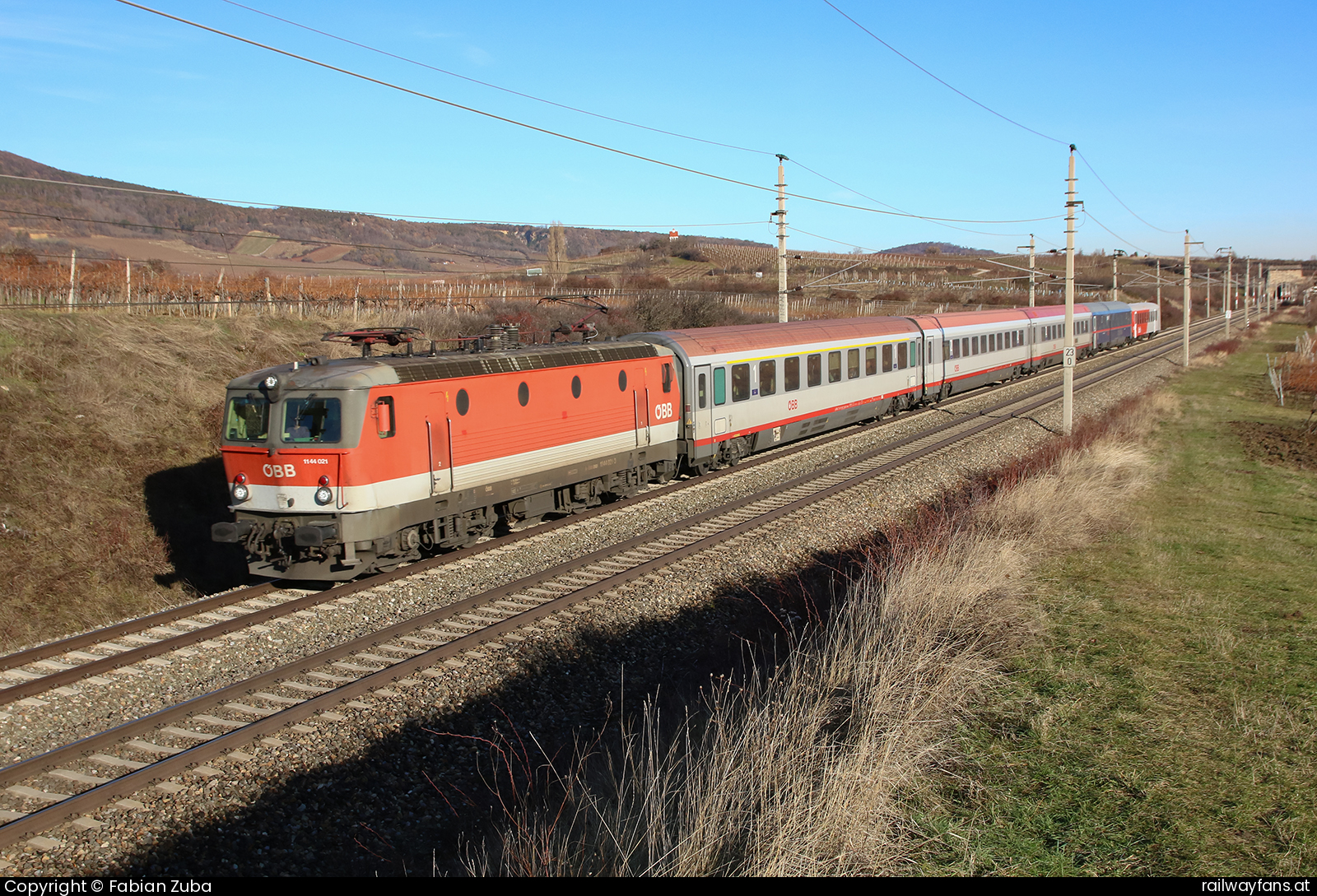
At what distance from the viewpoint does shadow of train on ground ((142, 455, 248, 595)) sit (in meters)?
14.7

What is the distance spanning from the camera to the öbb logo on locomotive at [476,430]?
11.0m

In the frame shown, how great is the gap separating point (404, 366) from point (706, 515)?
579 centimetres

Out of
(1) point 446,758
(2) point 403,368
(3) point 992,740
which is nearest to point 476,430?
(2) point 403,368

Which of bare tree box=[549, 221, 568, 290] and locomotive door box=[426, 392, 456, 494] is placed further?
bare tree box=[549, 221, 568, 290]

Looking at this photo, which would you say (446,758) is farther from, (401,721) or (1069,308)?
(1069,308)

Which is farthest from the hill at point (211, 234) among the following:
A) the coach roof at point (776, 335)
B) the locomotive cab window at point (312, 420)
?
the locomotive cab window at point (312, 420)

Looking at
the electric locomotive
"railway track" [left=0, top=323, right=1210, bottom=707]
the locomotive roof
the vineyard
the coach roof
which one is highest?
the vineyard

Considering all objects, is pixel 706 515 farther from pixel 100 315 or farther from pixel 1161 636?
pixel 100 315

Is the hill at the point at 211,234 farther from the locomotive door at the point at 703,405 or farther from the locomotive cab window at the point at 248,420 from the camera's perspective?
the locomotive cab window at the point at 248,420

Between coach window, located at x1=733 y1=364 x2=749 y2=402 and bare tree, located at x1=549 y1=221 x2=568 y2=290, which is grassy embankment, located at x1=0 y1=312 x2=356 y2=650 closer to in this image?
coach window, located at x1=733 y1=364 x2=749 y2=402

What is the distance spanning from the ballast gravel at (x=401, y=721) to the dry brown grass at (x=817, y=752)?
698 millimetres

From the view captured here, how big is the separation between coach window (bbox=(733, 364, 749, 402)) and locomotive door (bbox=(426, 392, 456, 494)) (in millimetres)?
7980

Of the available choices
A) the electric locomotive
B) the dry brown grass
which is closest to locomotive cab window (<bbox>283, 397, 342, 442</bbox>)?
the electric locomotive

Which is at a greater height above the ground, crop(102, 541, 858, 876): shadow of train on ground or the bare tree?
the bare tree
